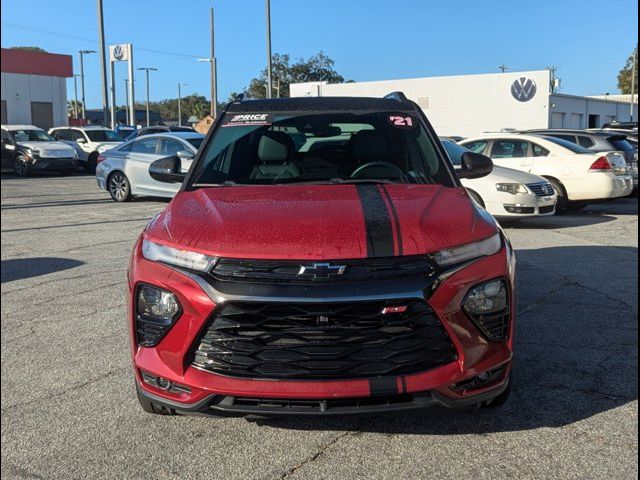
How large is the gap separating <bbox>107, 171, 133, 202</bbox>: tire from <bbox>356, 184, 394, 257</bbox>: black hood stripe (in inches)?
461

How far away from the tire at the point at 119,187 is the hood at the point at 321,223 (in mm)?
11200

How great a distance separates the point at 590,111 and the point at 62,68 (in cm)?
3593

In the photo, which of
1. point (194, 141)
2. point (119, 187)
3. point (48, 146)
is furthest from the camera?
point (48, 146)

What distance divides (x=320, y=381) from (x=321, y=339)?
0.58ft

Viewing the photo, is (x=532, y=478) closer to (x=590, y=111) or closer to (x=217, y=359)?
(x=217, y=359)

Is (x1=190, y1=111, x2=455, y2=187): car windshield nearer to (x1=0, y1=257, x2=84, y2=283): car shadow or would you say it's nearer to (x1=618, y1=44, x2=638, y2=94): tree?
(x1=0, y1=257, x2=84, y2=283): car shadow

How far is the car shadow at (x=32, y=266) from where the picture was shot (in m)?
6.60

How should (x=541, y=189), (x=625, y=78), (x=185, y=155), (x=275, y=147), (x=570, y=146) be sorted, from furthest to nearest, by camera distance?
(x=625, y=78)
(x=185, y=155)
(x=570, y=146)
(x=541, y=189)
(x=275, y=147)

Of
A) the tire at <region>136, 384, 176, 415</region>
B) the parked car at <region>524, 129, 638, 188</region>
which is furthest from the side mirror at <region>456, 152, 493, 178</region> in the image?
the parked car at <region>524, 129, 638, 188</region>

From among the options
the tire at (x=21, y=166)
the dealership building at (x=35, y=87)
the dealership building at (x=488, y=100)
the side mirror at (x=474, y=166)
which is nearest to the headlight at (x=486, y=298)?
the side mirror at (x=474, y=166)

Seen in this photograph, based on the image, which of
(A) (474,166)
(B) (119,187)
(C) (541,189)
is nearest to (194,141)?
(B) (119,187)

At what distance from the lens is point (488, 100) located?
37906 millimetres

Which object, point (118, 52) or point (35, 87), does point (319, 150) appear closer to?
point (118, 52)

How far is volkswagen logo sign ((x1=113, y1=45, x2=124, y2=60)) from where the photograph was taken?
31381 millimetres
